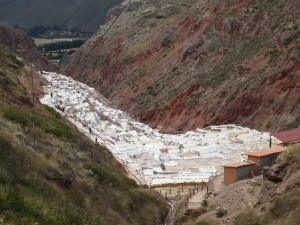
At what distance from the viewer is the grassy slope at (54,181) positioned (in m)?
9.10

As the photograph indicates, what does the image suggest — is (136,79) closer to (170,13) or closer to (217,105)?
(217,105)

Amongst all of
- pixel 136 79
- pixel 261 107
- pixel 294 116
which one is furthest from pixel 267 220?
pixel 136 79

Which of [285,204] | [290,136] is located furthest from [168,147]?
[285,204]

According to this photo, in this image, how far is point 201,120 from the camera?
129 ft

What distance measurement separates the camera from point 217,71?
42406 millimetres

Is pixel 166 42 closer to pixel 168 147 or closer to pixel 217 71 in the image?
pixel 217 71

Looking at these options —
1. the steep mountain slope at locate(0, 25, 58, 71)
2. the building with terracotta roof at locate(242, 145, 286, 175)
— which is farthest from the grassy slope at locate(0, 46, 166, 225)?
the steep mountain slope at locate(0, 25, 58, 71)

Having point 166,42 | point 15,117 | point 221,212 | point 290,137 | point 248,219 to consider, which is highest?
point 166,42

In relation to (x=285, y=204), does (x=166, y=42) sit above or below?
above

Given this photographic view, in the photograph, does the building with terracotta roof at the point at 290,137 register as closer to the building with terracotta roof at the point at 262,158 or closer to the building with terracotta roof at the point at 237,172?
the building with terracotta roof at the point at 262,158

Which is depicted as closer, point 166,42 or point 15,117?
point 15,117

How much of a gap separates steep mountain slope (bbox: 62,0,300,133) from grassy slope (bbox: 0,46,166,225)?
18926mm

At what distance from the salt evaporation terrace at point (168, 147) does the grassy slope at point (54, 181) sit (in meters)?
5.60

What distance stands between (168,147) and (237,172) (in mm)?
11490
